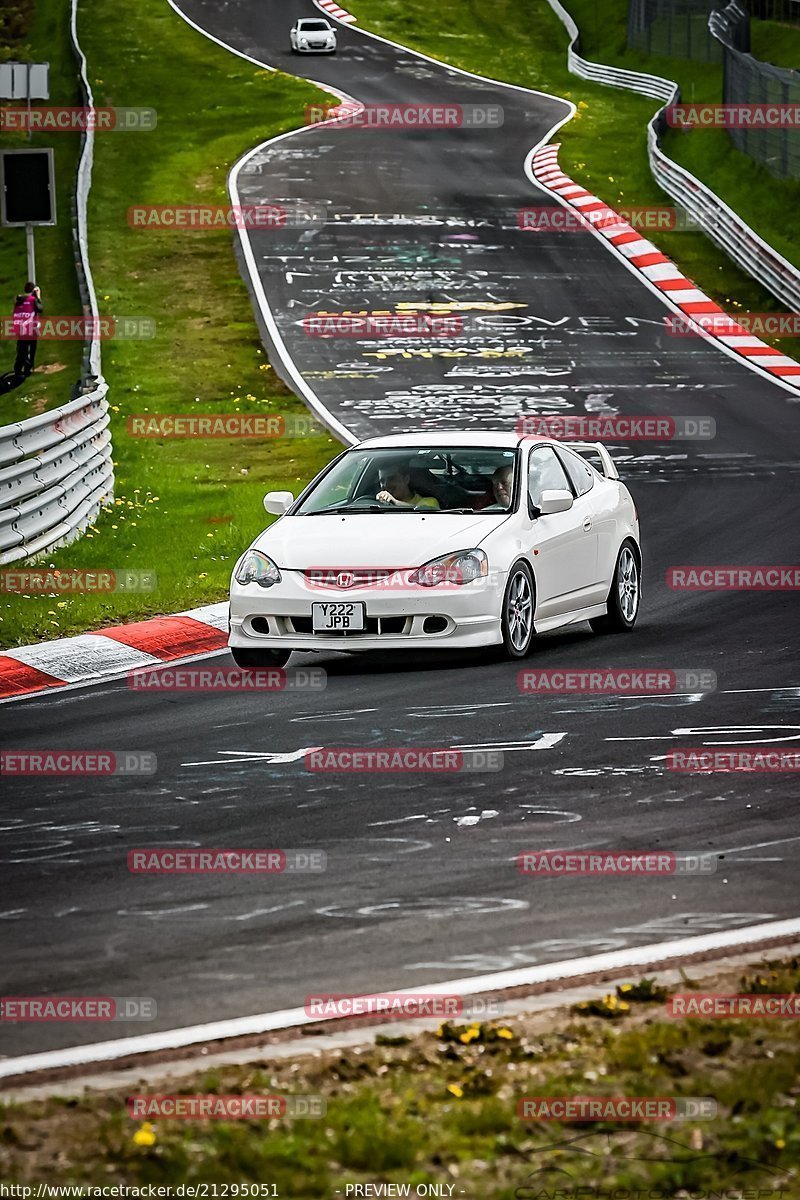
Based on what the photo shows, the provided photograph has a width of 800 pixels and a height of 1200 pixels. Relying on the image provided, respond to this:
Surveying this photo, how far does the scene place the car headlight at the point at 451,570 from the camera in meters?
12.4

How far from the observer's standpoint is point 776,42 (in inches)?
2184

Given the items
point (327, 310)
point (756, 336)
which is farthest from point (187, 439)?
point (756, 336)

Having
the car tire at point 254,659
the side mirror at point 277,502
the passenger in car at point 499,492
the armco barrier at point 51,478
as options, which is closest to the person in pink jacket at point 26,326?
the armco barrier at point 51,478

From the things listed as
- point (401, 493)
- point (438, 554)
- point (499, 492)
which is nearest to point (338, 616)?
point (438, 554)

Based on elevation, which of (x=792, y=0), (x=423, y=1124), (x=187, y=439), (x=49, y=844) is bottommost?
(x=187, y=439)

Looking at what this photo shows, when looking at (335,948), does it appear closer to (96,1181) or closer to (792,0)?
(96,1181)

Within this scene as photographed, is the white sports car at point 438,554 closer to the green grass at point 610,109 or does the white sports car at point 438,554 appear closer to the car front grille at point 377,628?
the car front grille at point 377,628

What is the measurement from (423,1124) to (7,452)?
1167 cm

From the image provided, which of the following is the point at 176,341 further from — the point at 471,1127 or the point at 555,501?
the point at 471,1127

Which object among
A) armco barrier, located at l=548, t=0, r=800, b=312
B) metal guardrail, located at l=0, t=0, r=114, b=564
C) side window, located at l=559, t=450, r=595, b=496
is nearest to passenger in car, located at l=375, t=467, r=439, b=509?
side window, located at l=559, t=450, r=595, b=496

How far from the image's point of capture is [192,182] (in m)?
42.0

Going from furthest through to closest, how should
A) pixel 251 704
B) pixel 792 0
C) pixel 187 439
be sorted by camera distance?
pixel 792 0, pixel 187 439, pixel 251 704

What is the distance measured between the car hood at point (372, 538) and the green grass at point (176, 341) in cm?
195

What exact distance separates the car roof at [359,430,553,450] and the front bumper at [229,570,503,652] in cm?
161
